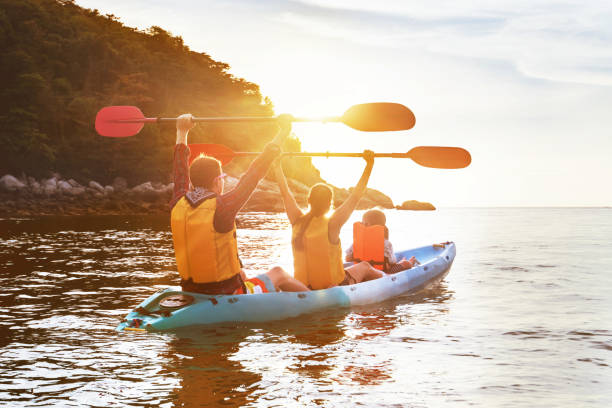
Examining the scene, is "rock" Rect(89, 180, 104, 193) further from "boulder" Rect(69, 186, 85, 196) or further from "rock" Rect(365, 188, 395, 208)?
"rock" Rect(365, 188, 395, 208)

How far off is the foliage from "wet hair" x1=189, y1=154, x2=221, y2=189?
36628 millimetres

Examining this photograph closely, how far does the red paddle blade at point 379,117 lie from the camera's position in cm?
754

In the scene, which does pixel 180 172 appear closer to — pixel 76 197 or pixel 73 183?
pixel 76 197

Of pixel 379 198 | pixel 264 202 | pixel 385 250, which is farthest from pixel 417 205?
pixel 385 250

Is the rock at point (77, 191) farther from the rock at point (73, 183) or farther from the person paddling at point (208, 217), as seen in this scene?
the person paddling at point (208, 217)

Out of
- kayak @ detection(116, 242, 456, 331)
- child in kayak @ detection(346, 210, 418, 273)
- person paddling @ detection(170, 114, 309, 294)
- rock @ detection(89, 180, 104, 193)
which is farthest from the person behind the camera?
rock @ detection(89, 180, 104, 193)

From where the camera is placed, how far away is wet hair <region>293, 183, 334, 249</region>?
7.03 meters

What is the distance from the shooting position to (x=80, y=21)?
→ 4862 cm

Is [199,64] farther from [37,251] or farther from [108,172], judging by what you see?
[37,251]

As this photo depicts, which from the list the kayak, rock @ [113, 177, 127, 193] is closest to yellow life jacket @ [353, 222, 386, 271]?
the kayak

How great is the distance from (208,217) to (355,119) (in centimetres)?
274

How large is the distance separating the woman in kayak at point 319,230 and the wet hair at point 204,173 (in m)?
1.50

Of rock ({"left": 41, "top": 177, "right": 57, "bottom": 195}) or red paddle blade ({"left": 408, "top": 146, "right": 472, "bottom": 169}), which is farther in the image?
rock ({"left": 41, "top": 177, "right": 57, "bottom": 195})

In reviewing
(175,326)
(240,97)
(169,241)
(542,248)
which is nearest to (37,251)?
(169,241)
